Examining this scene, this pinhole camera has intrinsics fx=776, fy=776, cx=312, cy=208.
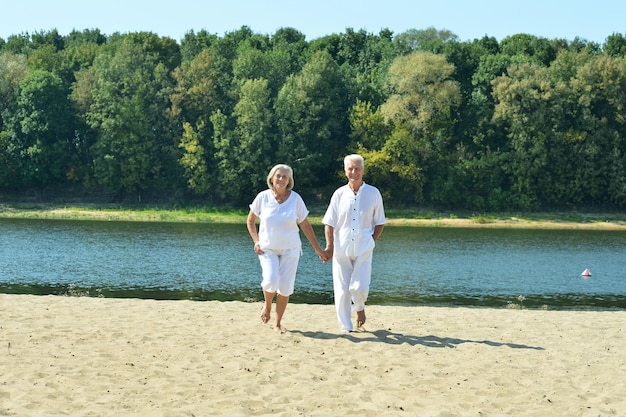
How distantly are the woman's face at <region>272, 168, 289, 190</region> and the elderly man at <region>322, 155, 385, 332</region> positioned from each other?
0.67 m

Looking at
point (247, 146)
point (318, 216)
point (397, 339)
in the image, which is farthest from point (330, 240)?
point (247, 146)

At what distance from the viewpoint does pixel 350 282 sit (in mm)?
10680

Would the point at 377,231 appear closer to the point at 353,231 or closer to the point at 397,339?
the point at 353,231

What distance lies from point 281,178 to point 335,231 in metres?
1.07

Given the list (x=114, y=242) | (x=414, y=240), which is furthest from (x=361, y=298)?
(x=414, y=240)

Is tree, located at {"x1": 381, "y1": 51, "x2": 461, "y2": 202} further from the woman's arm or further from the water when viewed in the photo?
the woman's arm

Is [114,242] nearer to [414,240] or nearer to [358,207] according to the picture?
[414,240]

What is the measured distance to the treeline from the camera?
62844 mm

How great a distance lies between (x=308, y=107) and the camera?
6525 cm

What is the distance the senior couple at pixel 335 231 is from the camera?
1051cm

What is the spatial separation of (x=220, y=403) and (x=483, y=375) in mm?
3121

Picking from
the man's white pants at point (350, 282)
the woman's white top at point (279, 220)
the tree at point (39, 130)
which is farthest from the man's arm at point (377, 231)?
the tree at point (39, 130)

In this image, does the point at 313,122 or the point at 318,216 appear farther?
the point at 313,122

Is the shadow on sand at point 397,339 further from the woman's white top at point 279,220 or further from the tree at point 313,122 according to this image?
the tree at point 313,122
